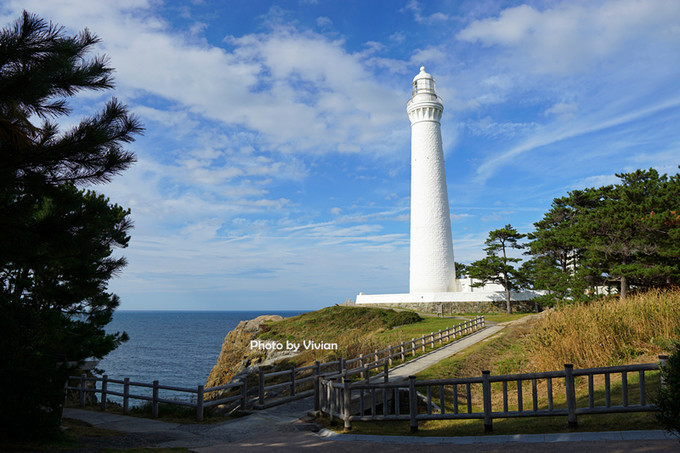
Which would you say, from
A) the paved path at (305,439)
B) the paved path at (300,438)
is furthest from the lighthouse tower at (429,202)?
the paved path at (305,439)

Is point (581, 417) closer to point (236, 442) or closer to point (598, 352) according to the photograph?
point (598, 352)

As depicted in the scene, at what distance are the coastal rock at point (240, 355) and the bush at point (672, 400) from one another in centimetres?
2298

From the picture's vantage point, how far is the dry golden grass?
44.0 feet

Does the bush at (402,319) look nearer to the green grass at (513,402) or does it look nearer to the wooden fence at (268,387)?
the wooden fence at (268,387)

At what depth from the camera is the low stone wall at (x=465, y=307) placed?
42.7 meters

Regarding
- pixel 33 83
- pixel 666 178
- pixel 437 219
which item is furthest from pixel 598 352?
pixel 437 219

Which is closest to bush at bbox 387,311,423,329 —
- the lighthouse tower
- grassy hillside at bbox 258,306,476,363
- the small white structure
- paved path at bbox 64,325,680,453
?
grassy hillside at bbox 258,306,476,363

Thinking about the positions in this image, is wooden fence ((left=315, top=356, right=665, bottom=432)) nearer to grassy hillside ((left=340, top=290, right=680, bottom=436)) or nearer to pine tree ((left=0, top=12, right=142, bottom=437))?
grassy hillside ((left=340, top=290, right=680, bottom=436))

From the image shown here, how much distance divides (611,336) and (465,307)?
2967 centimetres

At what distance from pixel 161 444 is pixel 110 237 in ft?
14.1

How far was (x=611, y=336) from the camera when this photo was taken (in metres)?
14.0

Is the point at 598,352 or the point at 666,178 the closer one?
the point at 598,352

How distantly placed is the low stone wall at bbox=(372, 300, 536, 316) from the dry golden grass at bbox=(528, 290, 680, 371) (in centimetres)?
2703

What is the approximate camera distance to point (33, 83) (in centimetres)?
675
